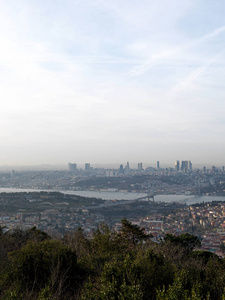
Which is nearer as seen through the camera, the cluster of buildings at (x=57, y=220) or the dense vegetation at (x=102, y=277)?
the dense vegetation at (x=102, y=277)

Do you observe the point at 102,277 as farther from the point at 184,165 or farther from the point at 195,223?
the point at 184,165

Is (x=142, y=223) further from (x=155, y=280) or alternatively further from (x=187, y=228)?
(x=155, y=280)

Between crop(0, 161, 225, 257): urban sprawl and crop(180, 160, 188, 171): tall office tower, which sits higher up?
crop(180, 160, 188, 171): tall office tower

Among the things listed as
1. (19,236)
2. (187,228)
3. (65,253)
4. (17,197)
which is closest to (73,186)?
(17,197)

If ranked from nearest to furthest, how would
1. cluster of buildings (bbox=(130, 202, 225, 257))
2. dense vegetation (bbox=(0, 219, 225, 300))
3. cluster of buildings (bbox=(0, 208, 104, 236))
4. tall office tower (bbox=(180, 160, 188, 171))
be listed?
1. dense vegetation (bbox=(0, 219, 225, 300))
2. cluster of buildings (bbox=(130, 202, 225, 257))
3. cluster of buildings (bbox=(0, 208, 104, 236))
4. tall office tower (bbox=(180, 160, 188, 171))

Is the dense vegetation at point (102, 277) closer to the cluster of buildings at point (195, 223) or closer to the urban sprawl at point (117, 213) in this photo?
the urban sprawl at point (117, 213)

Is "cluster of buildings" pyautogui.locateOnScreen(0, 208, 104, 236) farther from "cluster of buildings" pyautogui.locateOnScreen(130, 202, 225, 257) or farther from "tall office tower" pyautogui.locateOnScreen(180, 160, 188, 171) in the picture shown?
"tall office tower" pyautogui.locateOnScreen(180, 160, 188, 171)

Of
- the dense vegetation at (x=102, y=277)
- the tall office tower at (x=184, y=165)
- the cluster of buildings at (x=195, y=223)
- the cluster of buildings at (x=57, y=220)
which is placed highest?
the tall office tower at (x=184, y=165)

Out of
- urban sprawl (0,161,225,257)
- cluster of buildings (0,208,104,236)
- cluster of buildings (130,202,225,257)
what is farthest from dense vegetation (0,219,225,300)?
cluster of buildings (0,208,104,236)

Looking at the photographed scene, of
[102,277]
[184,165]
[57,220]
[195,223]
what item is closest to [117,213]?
[57,220]

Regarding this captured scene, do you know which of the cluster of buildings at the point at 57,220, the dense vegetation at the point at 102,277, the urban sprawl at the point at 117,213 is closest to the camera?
the dense vegetation at the point at 102,277

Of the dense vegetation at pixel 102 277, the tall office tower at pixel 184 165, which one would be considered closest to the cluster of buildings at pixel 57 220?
the dense vegetation at pixel 102 277
